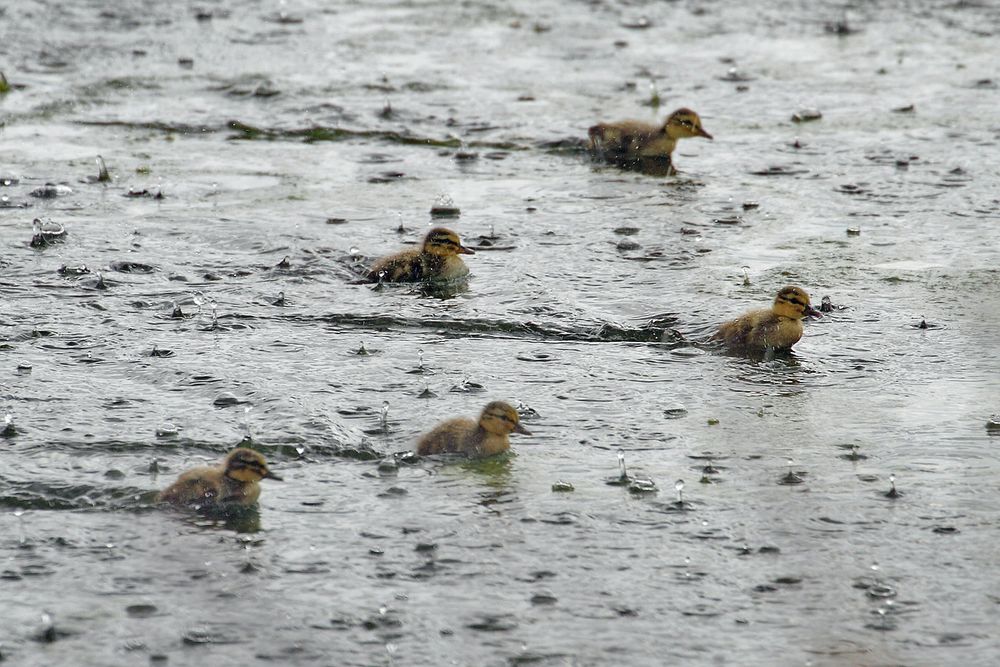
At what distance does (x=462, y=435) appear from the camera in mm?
6875

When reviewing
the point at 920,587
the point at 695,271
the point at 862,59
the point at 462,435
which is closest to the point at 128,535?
the point at 462,435

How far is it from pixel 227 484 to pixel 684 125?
670cm

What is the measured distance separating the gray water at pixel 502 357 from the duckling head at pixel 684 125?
31 centimetres

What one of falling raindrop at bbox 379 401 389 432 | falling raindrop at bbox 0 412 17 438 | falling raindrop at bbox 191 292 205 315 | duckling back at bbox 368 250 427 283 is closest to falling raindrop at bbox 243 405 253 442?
falling raindrop at bbox 379 401 389 432

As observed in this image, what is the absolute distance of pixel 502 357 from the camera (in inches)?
325

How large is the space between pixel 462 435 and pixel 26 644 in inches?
85.9

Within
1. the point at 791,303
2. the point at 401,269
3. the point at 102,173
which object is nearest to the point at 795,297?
the point at 791,303

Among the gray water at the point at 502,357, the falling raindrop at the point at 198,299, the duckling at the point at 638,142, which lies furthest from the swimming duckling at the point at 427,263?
the duckling at the point at 638,142

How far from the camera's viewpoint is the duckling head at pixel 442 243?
9508 millimetres

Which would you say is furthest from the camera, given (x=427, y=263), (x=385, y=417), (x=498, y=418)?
(x=427, y=263)

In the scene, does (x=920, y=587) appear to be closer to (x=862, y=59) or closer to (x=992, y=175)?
(x=992, y=175)

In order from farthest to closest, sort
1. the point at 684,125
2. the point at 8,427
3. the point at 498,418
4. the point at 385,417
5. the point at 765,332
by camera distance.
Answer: the point at 684,125, the point at 765,332, the point at 385,417, the point at 8,427, the point at 498,418

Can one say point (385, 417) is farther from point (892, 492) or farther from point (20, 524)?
point (892, 492)

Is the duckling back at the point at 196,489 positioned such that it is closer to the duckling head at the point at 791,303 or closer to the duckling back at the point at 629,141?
the duckling head at the point at 791,303
